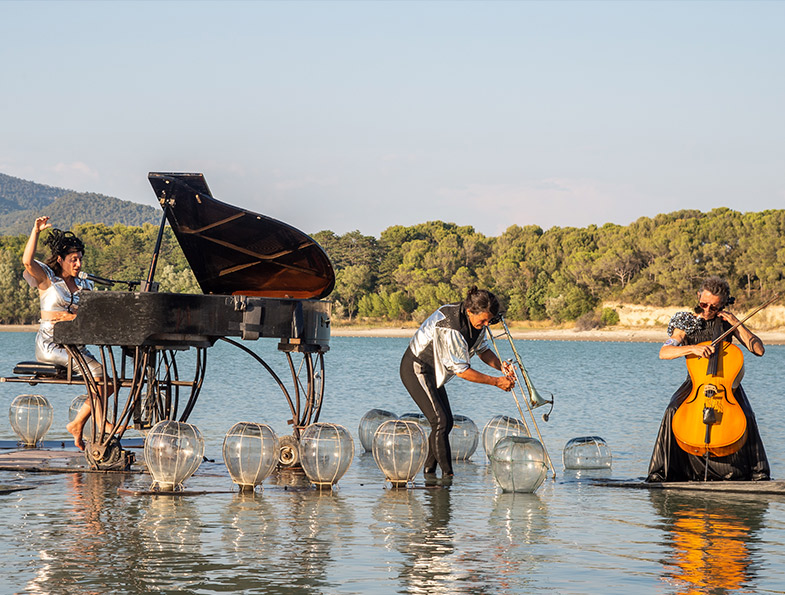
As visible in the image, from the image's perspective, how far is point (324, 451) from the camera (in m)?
9.16

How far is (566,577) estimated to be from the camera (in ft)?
20.6

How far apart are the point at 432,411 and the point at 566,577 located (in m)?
3.58

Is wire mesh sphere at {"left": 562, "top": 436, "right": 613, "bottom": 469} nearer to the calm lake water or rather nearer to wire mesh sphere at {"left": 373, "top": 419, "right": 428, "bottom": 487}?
the calm lake water

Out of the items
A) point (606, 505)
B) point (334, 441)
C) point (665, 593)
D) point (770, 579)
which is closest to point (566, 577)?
point (665, 593)

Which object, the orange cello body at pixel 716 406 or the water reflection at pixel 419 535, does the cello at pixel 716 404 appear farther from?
the water reflection at pixel 419 535

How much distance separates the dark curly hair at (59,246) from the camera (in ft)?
33.0

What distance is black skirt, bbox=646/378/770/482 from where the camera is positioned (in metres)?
9.23

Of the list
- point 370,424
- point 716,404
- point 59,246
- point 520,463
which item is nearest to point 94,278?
point 59,246

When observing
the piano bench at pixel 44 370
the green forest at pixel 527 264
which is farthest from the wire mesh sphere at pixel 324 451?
the green forest at pixel 527 264

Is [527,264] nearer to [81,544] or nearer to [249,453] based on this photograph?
[249,453]

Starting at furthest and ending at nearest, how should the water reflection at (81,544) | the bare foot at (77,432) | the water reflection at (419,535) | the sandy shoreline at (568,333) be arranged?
the sandy shoreline at (568,333) < the bare foot at (77,432) < the water reflection at (419,535) < the water reflection at (81,544)

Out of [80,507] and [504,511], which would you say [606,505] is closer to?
[504,511]

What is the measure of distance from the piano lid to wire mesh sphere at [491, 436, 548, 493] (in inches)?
103

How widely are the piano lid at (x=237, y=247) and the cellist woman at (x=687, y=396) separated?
3344 mm
